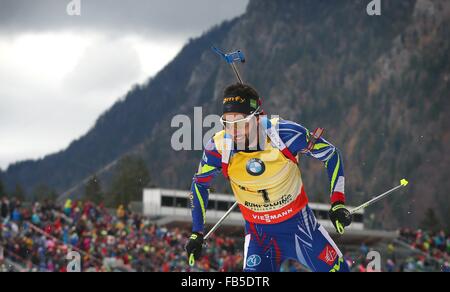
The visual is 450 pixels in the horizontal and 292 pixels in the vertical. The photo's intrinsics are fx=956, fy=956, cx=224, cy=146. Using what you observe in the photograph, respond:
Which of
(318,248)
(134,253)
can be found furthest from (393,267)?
(318,248)

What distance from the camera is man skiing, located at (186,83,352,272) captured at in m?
9.06

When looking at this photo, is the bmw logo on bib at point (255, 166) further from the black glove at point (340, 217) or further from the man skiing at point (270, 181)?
the black glove at point (340, 217)

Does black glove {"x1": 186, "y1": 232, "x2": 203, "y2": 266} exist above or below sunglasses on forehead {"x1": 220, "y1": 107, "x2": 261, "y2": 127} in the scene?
below

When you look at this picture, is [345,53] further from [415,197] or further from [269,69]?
[415,197]

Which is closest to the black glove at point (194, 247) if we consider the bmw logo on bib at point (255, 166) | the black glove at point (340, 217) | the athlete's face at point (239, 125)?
the bmw logo on bib at point (255, 166)

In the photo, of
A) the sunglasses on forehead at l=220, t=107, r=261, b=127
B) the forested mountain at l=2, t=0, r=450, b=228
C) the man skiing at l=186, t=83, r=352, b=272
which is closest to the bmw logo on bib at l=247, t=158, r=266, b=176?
the man skiing at l=186, t=83, r=352, b=272

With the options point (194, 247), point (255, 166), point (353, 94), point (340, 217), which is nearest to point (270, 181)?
point (255, 166)

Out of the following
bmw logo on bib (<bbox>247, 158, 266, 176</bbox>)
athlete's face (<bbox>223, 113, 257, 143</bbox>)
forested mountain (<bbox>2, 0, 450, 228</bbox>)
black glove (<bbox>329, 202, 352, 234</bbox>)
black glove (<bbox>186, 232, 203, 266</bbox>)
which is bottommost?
black glove (<bbox>186, 232, 203, 266</bbox>)

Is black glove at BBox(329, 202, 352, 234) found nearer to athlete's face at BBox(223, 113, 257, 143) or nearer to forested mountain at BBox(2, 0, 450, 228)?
athlete's face at BBox(223, 113, 257, 143)

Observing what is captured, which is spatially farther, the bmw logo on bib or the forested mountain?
the forested mountain

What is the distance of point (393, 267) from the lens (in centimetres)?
3378

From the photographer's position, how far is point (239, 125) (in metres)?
9.02

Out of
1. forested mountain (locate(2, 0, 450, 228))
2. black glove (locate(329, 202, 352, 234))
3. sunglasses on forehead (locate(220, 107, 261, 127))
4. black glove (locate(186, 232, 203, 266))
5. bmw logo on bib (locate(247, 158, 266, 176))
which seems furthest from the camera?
forested mountain (locate(2, 0, 450, 228))

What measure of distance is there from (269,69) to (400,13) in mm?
25811
